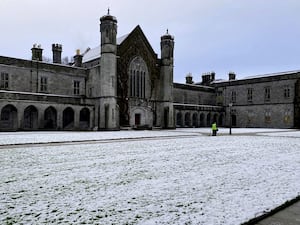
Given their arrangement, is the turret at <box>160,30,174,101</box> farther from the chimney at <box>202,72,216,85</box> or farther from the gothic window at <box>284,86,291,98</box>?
the chimney at <box>202,72,216,85</box>

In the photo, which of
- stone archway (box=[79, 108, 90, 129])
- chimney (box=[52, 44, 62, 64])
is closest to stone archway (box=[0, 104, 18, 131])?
stone archway (box=[79, 108, 90, 129])

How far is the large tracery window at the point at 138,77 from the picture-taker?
38.2 m

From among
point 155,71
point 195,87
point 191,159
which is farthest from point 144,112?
point 191,159

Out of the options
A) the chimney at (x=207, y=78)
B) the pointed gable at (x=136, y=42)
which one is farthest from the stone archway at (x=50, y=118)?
the chimney at (x=207, y=78)

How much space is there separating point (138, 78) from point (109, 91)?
6203 mm

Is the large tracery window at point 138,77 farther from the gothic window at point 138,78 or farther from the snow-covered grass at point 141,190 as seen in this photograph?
the snow-covered grass at point 141,190

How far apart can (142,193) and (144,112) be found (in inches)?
1331

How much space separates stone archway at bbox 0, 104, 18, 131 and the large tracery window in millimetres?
14658

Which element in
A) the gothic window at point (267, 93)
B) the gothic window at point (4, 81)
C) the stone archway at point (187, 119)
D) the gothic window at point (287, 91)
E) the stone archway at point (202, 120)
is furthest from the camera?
the stone archway at point (202, 120)

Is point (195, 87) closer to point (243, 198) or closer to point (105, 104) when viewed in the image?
point (105, 104)

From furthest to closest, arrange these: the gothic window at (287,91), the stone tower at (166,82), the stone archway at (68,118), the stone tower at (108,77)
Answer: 1. the gothic window at (287,91)
2. the stone tower at (166,82)
3. the stone archway at (68,118)
4. the stone tower at (108,77)

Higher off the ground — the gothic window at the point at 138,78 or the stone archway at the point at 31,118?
the gothic window at the point at 138,78

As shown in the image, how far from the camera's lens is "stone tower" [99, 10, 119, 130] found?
34188 mm

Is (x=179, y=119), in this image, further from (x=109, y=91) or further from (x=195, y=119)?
(x=109, y=91)
